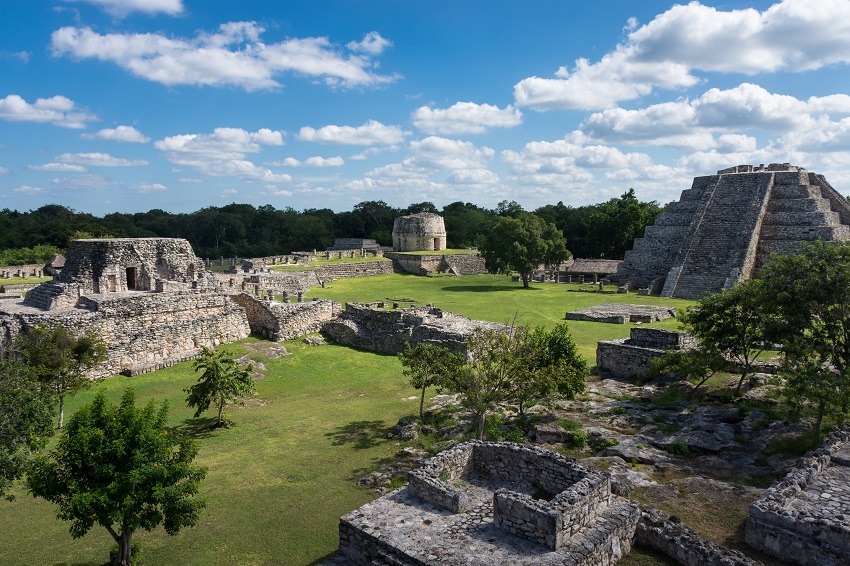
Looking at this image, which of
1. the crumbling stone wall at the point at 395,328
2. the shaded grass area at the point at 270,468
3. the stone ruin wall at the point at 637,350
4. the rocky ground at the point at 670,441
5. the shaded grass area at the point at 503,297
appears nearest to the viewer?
the shaded grass area at the point at 270,468

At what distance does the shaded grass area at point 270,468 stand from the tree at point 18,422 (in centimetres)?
155

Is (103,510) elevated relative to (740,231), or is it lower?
lower

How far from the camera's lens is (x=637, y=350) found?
59.7 ft

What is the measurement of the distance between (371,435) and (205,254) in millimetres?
69918

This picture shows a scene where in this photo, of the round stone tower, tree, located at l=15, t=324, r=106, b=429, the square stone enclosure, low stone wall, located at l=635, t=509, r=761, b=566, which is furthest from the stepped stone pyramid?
tree, located at l=15, t=324, r=106, b=429

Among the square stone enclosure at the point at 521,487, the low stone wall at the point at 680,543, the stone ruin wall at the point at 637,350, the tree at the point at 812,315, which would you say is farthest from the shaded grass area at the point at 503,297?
the low stone wall at the point at 680,543

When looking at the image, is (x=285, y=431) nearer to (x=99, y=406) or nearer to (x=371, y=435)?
(x=371, y=435)

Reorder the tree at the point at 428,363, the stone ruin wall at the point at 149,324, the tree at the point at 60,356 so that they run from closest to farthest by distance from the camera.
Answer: the tree at the point at 428,363 → the tree at the point at 60,356 → the stone ruin wall at the point at 149,324

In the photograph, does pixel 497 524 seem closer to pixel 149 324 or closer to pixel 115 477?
pixel 115 477

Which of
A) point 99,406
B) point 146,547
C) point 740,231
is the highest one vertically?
point 740,231

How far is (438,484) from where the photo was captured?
29.8 ft

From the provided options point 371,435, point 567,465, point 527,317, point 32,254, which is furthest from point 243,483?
point 32,254

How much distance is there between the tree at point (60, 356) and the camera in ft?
48.1

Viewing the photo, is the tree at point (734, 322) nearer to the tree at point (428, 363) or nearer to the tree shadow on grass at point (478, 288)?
the tree at point (428, 363)
